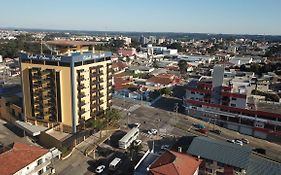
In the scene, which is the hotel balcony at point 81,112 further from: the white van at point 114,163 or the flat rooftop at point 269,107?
the flat rooftop at point 269,107

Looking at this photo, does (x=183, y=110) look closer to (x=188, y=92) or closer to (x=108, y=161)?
(x=188, y=92)

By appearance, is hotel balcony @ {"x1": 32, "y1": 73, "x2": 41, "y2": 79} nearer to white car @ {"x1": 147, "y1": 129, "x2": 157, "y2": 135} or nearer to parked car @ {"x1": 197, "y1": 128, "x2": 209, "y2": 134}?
white car @ {"x1": 147, "y1": 129, "x2": 157, "y2": 135}

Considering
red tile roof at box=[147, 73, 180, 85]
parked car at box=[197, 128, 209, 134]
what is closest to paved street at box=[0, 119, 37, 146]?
parked car at box=[197, 128, 209, 134]

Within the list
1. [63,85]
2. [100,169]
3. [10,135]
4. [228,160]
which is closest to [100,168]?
[100,169]

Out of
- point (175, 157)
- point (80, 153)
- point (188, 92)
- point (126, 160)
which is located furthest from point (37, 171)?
point (188, 92)

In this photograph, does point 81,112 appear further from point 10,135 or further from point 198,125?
point 198,125

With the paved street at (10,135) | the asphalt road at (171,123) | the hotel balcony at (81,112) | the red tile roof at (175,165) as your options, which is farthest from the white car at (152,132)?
the paved street at (10,135)
